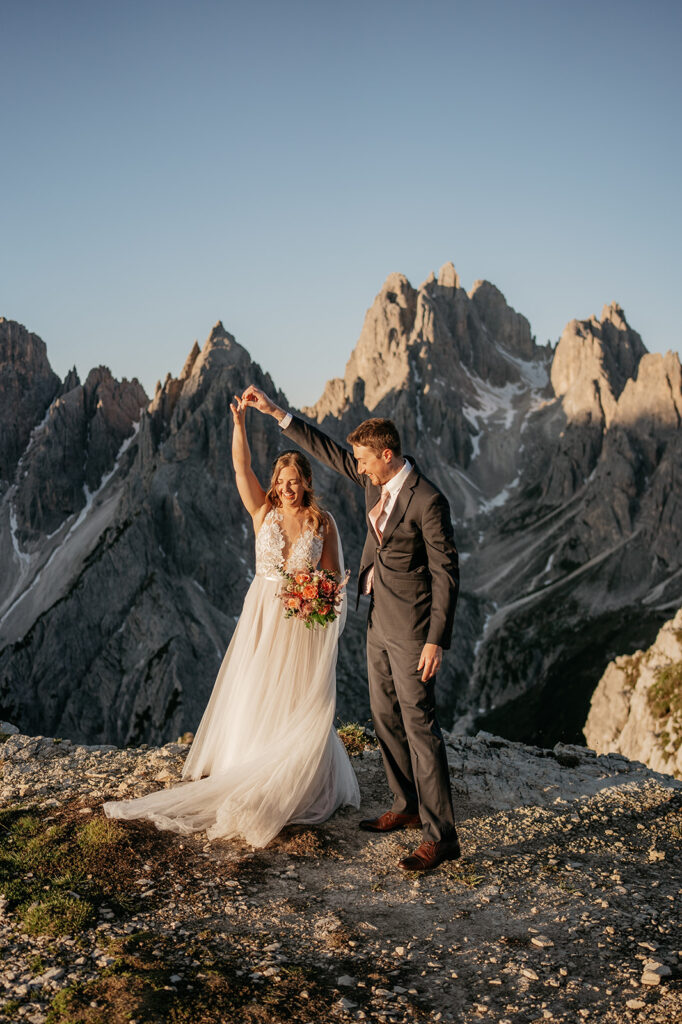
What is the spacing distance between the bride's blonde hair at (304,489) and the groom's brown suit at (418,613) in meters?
1.19

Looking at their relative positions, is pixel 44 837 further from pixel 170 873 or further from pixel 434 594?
pixel 434 594

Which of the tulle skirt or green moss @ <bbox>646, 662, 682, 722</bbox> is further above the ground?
green moss @ <bbox>646, 662, 682, 722</bbox>

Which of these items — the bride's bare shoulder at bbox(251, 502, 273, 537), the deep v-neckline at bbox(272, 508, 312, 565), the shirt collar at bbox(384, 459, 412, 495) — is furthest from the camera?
the bride's bare shoulder at bbox(251, 502, 273, 537)

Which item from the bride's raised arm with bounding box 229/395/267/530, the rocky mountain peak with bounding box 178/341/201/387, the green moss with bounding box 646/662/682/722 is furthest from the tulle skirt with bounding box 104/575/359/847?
the rocky mountain peak with bounding box 178/341/201/387

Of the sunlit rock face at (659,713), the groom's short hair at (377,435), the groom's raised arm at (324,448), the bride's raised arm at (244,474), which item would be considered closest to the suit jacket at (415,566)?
the groom's short hair at (377,435)

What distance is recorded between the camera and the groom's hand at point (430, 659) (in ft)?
25.3

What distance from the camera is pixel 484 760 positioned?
41.9ft

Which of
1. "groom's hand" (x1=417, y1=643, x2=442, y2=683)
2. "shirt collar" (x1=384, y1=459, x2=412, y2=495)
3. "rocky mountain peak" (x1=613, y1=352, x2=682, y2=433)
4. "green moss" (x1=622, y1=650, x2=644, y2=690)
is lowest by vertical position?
"groom's hand" (x1=417, y1=643, x2=442, y2=683)

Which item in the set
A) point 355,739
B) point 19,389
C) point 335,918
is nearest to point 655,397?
point 19,389

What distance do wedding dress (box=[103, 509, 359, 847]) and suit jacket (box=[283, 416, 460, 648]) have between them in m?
1.28

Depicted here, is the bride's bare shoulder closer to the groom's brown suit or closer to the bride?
the bride

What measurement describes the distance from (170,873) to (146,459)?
14726 centimetres

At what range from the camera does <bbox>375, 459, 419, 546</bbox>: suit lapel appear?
8.04 metres

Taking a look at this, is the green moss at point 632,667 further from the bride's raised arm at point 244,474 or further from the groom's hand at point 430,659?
the groom's hand at point 430,659
